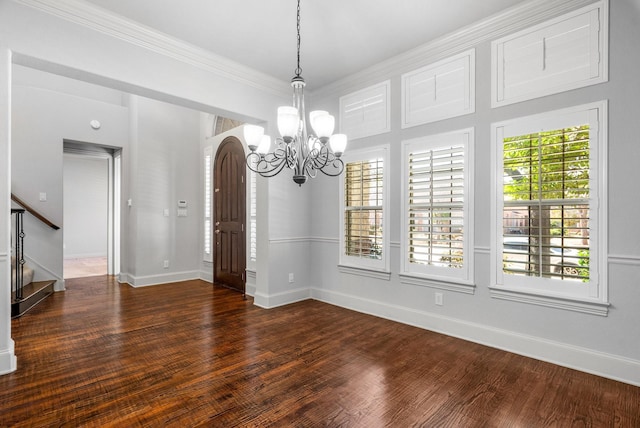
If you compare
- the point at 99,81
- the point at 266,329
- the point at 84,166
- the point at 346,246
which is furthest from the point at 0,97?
the point at 84,166

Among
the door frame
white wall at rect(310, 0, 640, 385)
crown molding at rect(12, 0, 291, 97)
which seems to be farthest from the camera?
the door frame

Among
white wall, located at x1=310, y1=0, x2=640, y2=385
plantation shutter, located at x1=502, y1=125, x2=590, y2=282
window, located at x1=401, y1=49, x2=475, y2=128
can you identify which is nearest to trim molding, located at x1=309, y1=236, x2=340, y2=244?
white wall, located at x1=310, y1=0, x2=640, y2=385

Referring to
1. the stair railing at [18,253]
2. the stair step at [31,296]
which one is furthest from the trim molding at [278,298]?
the stair railing at [18,253]

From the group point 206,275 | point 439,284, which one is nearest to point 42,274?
point 206,275

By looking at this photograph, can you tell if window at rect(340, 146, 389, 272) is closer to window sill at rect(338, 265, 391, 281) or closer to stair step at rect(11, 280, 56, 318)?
window sill at rect(338, 265, 391, 281)

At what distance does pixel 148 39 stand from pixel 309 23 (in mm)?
1578

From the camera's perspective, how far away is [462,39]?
328cm

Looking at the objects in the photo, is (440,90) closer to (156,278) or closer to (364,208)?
(364,208)

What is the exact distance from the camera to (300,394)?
229 centimetres

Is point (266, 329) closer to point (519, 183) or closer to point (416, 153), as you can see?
point (416, 153)

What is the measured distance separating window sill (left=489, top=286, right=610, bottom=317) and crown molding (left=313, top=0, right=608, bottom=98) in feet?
7.73

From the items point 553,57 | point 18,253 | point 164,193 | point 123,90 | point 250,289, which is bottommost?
point 250,289

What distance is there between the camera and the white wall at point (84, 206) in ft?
30.0

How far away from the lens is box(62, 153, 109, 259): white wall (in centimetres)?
914
